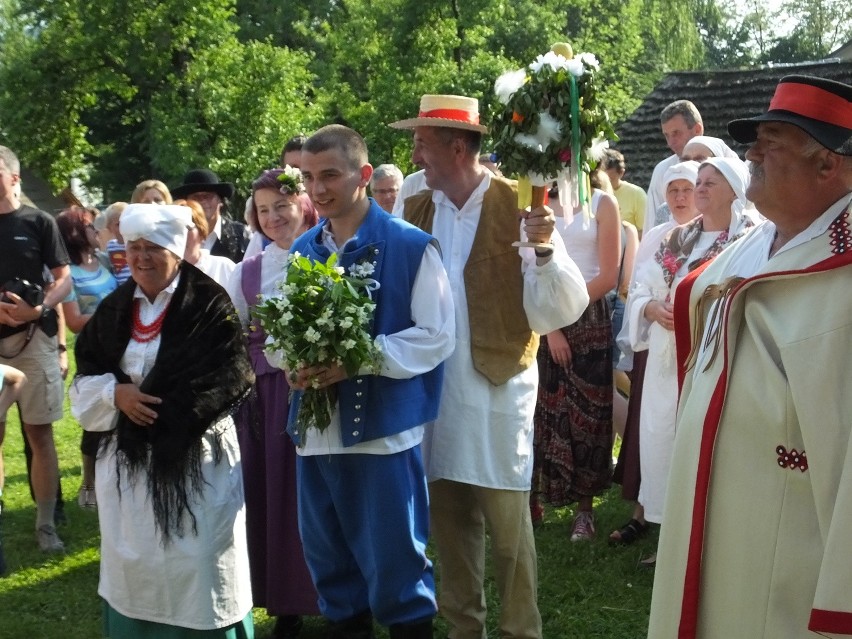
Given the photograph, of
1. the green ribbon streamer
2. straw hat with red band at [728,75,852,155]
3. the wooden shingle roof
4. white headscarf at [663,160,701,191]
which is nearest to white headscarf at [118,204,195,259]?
the green ribbon streamer

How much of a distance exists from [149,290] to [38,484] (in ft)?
9.53

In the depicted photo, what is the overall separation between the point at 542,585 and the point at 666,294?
→ 5.70ft

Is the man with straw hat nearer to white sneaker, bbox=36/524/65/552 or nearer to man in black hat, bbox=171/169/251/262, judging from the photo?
man in black hat, bbox=171/169/251/262

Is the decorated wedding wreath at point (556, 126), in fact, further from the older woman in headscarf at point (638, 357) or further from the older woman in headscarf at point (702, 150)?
the older woman in headscarf at point (702, 150)

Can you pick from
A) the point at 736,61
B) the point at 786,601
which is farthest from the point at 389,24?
the point at 736,61

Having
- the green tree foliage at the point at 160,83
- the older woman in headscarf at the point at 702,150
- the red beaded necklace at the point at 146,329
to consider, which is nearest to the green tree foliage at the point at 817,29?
the green tree foliage at the point at 160,83

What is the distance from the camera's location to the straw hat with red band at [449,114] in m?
4.45

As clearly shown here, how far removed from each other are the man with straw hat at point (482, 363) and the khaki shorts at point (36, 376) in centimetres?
327

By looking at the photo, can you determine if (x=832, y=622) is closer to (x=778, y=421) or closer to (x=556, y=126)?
(x=778, y=421)

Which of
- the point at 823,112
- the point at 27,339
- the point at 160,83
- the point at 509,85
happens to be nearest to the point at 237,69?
the point at 160,83

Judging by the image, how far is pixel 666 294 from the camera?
217 inches

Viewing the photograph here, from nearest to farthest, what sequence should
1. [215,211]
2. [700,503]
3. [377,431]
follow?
[700,503] < [377,431] < [215,211]

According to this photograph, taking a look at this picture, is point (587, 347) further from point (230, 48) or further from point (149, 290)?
point (230, 48)

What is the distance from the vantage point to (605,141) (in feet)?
13.3
